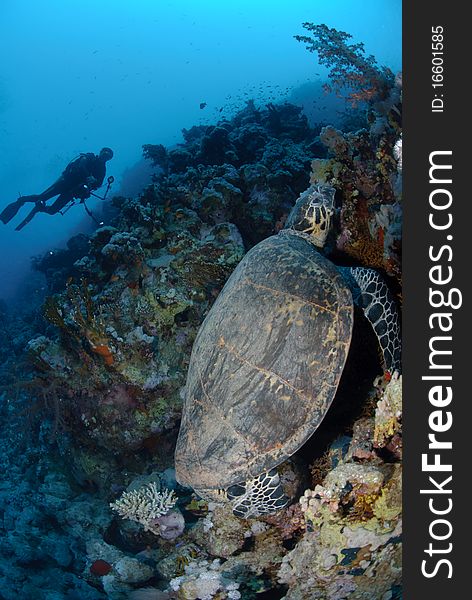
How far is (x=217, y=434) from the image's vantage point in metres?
2.72

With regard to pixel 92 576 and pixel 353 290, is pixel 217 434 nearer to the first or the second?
pixel 353 290

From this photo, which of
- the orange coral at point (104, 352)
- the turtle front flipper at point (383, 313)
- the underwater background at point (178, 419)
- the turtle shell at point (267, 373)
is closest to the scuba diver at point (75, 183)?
the underwater background at point (178, 419)

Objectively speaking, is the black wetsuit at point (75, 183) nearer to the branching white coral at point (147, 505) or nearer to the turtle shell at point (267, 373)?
the branching white coral at point (147, 505)

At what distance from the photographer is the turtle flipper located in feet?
9.24

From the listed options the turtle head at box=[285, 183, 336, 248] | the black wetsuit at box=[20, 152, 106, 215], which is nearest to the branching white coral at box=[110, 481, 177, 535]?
the turtle head at box=[285, 183, 336, 248]

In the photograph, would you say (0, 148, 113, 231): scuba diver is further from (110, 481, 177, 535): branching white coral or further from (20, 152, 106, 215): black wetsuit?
(110, 481, 177, 535): branching white coral

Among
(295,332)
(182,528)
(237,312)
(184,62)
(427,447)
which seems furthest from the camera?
(184,62)

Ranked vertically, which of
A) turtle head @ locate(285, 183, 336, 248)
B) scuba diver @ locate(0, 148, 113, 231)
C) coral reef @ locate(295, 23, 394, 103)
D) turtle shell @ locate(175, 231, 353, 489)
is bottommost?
turtle shell @ locate(175, 231, 353, 489)

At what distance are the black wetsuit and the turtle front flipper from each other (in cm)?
964

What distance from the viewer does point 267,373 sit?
268cm

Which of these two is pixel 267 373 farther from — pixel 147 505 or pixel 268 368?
pixel 147 505

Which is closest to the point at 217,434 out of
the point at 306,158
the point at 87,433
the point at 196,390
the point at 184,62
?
the point at 196,390

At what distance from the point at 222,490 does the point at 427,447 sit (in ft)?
5.34

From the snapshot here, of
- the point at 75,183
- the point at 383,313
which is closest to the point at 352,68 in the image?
the point at 383,313
